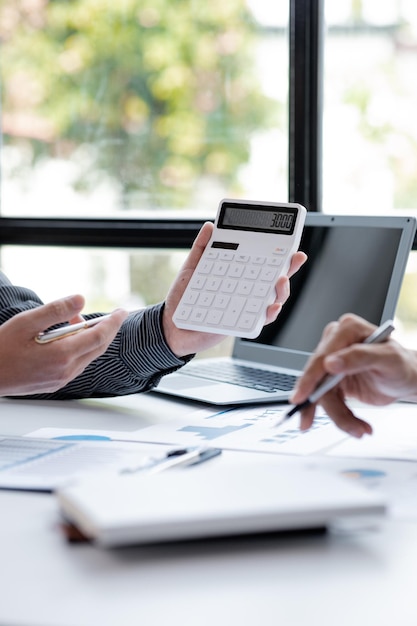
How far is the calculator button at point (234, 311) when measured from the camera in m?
1.19

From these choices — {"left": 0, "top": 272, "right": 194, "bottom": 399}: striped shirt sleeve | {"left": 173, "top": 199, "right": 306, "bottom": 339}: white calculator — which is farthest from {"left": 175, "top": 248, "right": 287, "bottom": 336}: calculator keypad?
{"left": 0, "top": 272, "right": 194, "bottom": 399}: striped shirt sleeve

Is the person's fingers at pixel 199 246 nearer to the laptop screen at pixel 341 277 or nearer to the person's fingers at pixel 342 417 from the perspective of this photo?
the laptop screen at pixel 341 277

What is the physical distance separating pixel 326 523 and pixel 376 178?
50.0 inches

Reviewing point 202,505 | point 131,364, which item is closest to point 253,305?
point 131,364

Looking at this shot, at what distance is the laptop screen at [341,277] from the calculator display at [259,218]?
0.70 feet

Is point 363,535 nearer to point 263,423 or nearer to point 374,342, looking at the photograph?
point 374,342

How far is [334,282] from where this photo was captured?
147 cm

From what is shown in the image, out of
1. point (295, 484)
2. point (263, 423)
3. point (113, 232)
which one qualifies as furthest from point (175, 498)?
point (113, 232)

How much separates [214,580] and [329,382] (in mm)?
311

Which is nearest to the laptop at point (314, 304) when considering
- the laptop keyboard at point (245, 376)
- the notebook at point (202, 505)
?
the laptop keyboard at point (245, 376)

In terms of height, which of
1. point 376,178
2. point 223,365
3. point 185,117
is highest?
point 185,117

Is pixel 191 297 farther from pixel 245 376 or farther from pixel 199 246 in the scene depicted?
pixel 245 376

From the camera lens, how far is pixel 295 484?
0.78m

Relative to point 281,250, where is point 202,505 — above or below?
below
